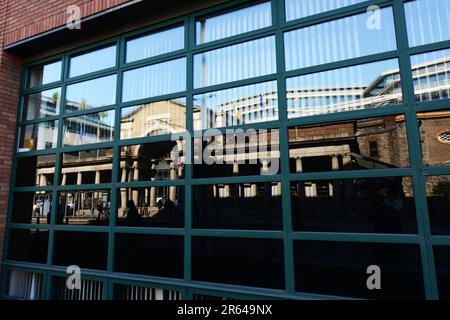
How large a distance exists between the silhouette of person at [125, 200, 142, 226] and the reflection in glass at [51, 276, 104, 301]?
0.82 m

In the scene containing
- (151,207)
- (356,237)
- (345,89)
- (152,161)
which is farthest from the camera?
(152,161)

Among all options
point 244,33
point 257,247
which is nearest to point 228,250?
point 257,247

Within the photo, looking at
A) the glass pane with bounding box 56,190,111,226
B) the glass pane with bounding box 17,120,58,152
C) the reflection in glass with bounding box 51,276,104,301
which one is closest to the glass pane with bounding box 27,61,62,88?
the glass pane with bounding box 17,120,58,152

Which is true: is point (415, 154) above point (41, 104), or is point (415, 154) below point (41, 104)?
below

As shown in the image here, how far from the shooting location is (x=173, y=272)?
3.42 metres

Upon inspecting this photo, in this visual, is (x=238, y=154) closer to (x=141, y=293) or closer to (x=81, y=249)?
(x=141, y=293)

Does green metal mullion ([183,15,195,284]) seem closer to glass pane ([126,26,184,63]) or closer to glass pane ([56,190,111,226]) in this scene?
glass pane ([126,26,184,63])

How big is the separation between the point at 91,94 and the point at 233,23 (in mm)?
2286

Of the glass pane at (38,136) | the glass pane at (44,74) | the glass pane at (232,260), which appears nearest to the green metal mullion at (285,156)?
the glass pane at (232,260)

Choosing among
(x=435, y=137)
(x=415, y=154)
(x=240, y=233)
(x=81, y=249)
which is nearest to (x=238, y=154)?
(x=240, y=233)

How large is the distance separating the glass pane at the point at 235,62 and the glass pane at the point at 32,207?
2829mm

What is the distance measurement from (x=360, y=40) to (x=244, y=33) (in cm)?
125

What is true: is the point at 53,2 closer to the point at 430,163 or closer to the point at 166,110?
the point at 166,110

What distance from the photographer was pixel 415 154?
251 cm
